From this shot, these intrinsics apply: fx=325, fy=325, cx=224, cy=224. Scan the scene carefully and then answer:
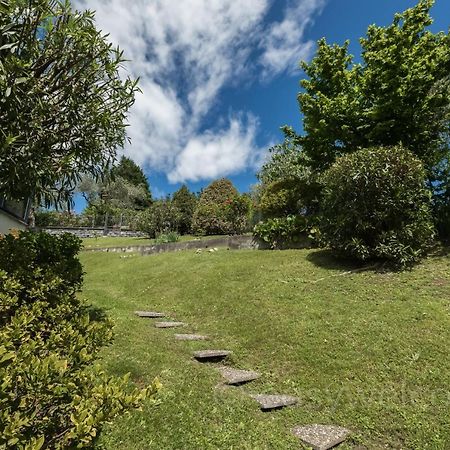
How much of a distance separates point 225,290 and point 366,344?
13.5ft

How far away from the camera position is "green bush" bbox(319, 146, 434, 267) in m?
8.27

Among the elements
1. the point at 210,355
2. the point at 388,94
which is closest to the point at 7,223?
the point at 210,355

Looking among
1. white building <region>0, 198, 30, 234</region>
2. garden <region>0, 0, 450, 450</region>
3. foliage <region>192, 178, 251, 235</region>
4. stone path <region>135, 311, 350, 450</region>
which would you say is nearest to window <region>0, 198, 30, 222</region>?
white building <region>0, 198, 30, 234</region>

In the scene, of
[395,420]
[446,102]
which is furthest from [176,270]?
[446,102]

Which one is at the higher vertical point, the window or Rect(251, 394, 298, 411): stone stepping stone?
the window

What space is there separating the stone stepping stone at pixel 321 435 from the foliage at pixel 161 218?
21015 mm

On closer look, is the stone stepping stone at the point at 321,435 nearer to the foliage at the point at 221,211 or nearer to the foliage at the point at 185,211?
the foliage at the point at 221,211

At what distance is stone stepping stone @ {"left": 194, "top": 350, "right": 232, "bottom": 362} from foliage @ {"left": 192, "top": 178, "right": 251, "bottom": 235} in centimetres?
1427

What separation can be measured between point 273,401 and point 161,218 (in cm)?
2067

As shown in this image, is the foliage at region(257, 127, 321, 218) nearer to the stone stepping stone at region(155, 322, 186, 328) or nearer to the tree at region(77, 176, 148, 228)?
the stone stepping stone at region(155, 322, 186, 328)

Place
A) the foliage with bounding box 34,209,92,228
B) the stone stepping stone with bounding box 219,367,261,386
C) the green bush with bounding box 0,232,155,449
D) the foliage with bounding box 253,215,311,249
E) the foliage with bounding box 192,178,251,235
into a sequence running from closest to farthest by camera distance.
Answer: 1. the green bush with bounding box 0,232,155,449
2. the stone stepping stone with bounding box 219,367,261,386
3. the foliage with bounding box 253,215,311,249
4. the foliage with bounding box 192,178,251,235
5. the foliage with bounding box 34,209,92,228

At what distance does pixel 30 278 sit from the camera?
144 inches

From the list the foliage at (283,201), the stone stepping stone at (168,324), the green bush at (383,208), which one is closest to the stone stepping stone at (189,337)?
the stone stepping stone at (168,324)

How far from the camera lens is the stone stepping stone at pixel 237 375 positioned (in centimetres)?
468
